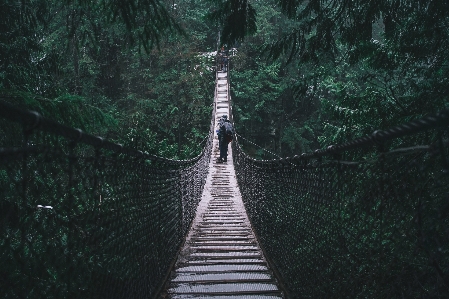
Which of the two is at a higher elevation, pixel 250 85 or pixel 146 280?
pixel 250 85

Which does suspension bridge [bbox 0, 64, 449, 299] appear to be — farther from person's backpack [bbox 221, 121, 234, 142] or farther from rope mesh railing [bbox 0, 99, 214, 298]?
person's backpack [bbox 221, 121, 234, 142]

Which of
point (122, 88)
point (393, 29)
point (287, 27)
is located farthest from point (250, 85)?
point (393, 29)

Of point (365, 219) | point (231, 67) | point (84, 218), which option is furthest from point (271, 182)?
point (231, 67)

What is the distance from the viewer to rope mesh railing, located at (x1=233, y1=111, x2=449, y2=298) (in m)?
0.99

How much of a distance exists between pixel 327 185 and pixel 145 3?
1.65m

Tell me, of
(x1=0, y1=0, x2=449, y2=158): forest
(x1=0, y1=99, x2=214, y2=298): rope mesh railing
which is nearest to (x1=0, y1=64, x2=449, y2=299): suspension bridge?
(x1=0, y1=99, x2=214, y2=298): rope mesh railing

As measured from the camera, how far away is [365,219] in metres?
1.24

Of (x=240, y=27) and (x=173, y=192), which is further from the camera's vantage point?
(x=173, y=192)

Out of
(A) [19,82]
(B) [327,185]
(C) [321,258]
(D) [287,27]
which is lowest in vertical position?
(C) [321,258]

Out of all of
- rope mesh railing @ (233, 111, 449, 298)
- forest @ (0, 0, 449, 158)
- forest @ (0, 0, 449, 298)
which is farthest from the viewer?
forest @ (0, 0, 449, 158)

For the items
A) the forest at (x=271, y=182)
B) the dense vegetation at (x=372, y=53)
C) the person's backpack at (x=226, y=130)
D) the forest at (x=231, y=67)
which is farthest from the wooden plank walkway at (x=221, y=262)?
the person's backpack at (x=226, y=130)

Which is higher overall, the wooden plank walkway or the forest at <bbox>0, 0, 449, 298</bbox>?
the forest at <bbox>0, 0, 449, 298</bbox>

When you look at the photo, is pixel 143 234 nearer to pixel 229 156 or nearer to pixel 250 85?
pixel 229 156

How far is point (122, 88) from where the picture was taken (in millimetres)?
13445
